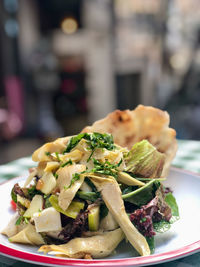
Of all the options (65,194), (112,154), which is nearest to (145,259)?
(65,194)

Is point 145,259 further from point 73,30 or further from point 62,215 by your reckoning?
point 73,30

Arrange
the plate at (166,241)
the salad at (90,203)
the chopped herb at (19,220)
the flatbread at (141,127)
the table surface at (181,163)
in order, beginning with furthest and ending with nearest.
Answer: the table surface at (181,163), the flatbread at (141,127), the chopped herb at (19,220), the salad at (90,203), the plate at (166,241)

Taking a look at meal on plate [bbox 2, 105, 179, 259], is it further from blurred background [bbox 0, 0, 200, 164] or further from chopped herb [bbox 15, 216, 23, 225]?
blurred background [bbox 0, 0, 200, 164]

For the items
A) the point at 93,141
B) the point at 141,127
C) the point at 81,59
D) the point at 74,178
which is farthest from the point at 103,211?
the point at 81,59

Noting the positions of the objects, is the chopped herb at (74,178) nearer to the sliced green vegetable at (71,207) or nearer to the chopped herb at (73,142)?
the sliced green vegetable at (71,207)

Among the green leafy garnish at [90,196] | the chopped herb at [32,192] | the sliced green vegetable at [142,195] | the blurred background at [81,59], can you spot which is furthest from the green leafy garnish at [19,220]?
the blurred background at [81,59]

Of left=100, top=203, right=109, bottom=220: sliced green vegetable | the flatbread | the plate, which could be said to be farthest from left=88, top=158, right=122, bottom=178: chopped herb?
the flatbread
